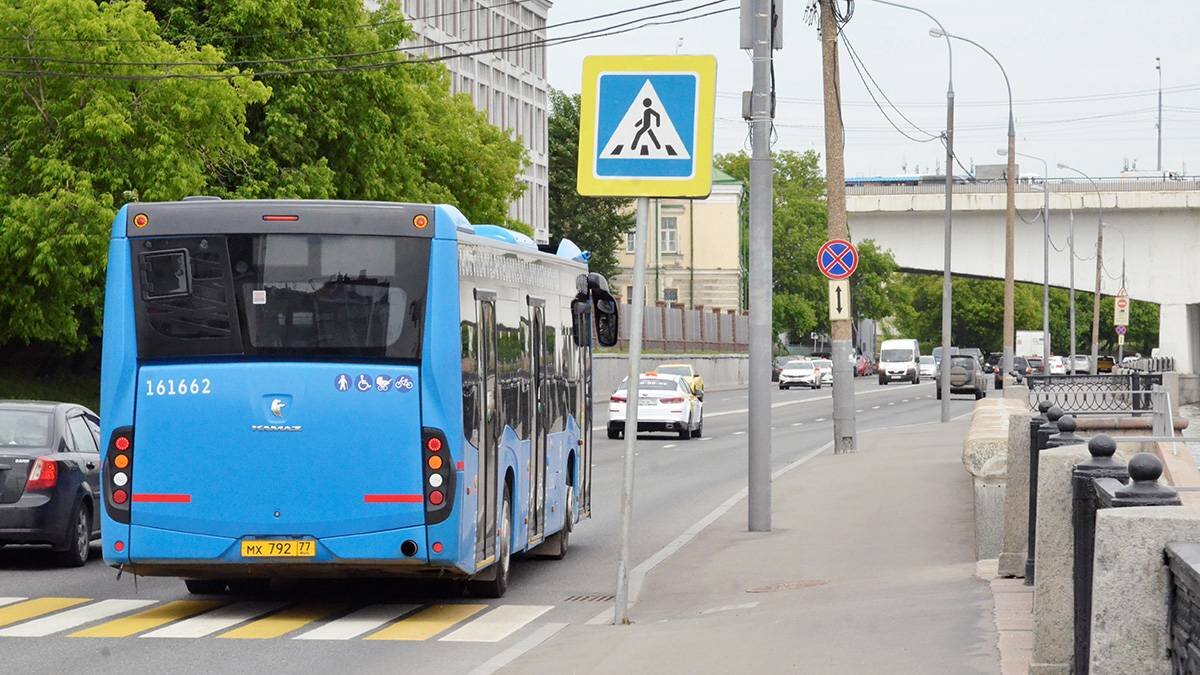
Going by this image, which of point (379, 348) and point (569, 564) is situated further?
point (569, 564)

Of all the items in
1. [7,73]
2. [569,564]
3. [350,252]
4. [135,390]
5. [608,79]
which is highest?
[7,73]

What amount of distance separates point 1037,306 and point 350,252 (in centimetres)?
16406

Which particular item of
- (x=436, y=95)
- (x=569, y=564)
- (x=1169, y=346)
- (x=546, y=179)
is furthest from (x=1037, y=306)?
(x=569, y=564)

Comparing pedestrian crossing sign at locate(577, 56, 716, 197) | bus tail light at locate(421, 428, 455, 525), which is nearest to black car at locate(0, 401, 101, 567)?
bus tail light at locate(421, 428, 455, 525)

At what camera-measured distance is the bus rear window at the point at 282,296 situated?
13.4 meters

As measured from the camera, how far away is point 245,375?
528 inches

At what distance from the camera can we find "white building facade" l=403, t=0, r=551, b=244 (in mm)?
83812

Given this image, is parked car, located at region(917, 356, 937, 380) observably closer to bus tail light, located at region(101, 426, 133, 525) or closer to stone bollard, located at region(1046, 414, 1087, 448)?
bus tail light, located at region(101, 426, 133, 525)

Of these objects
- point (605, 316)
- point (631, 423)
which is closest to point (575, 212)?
Answer: point (605, 316)

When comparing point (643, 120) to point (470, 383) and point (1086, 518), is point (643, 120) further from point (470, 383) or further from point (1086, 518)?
point (1086, 518)

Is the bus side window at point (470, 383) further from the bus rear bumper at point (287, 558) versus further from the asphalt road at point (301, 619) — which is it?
the asphalt road at point (301, 619)

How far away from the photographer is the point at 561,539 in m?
18.6

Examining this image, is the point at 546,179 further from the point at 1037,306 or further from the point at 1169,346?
the point at 1037,306

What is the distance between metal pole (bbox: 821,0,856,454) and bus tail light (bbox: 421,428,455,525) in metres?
19.7
